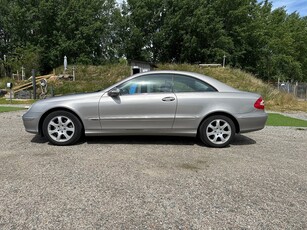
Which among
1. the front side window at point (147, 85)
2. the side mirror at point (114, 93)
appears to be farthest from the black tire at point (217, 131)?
the side mirror at point (114, 93)

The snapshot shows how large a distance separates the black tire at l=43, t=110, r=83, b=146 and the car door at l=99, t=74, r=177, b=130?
535 mm

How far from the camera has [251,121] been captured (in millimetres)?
5637

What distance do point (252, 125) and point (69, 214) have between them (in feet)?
13.3

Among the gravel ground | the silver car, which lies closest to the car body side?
the silver car

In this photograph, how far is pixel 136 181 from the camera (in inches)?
149

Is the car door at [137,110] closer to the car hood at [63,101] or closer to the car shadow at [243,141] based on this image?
the car hood at [63,101]

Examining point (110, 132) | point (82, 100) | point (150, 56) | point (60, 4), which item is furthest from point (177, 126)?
point (60, 4)

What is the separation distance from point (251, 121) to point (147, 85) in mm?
2215

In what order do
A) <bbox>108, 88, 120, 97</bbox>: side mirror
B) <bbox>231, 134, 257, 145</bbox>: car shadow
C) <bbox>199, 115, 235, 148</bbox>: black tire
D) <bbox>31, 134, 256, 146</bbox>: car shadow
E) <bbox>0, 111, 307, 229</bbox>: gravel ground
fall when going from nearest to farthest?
<bbox>0, 111, 307, 229</bbox>: gravel ground, <bbox>108, 88, 120, 97</bbox>: side mirror, <bbox>199, 115, 235, 148</bbox>: black tire, <bbox>31, 134, 256, 146</bbox>: car shadow, <bbox>231, 134, 257, 145</bbox>: car shadow

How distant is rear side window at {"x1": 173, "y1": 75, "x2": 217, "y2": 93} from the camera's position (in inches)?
222

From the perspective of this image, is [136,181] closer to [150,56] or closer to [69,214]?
[69,214]

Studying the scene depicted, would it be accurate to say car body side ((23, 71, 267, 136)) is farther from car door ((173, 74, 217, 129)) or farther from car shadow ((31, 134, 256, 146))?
car shadow ((31, 134, 256, 146))

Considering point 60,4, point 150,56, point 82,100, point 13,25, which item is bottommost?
point 82,100

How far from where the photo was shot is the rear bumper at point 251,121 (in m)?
5.60
